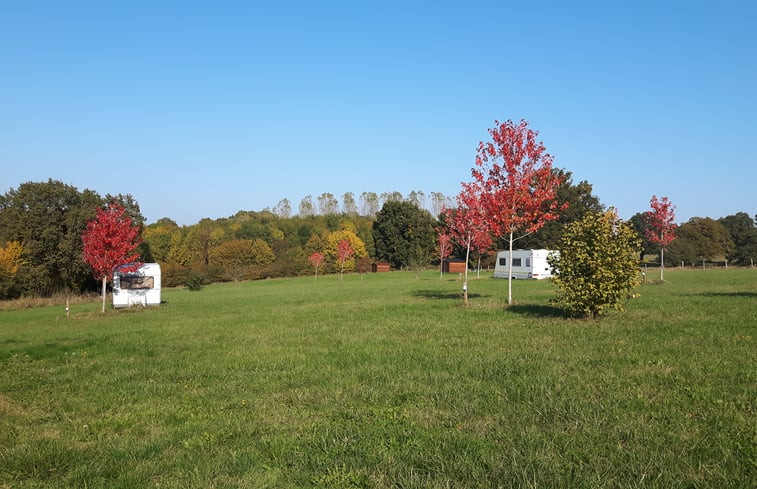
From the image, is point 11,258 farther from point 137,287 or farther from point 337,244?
point 337,244

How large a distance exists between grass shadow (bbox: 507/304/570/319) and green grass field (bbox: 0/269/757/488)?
2.44 meters

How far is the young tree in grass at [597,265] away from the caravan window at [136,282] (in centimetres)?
2534

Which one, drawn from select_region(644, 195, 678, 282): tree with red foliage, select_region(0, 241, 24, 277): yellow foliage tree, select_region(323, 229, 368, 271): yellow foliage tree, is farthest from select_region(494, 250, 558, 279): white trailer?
select_region(0, 241, 24, 277): yellow foliage tree

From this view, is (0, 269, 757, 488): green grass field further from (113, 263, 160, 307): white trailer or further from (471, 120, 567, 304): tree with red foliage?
(113, 263, 160, 307): white trailer

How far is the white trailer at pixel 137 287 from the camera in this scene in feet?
98.4

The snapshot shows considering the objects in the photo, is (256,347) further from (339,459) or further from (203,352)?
(339,459)

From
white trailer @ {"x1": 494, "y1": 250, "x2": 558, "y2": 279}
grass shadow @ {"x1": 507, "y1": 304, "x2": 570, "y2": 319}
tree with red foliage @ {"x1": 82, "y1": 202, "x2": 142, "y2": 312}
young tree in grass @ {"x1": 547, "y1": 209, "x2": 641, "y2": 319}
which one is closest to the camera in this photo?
young tree in grass @ {"x1": 547, "y1": 209, "x2": 641, "y2": 319}

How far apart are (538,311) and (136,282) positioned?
24.4 metres

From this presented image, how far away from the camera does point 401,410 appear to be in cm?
629

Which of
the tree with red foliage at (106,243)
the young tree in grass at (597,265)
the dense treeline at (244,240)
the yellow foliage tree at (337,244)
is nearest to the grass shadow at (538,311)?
the young tree in grass at (597,265)

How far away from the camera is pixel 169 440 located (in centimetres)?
558

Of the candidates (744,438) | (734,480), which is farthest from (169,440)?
(744,438)

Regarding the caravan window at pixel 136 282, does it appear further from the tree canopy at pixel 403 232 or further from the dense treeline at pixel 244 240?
the tree canopy at pixel 403 232

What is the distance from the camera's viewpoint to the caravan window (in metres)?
30.3
